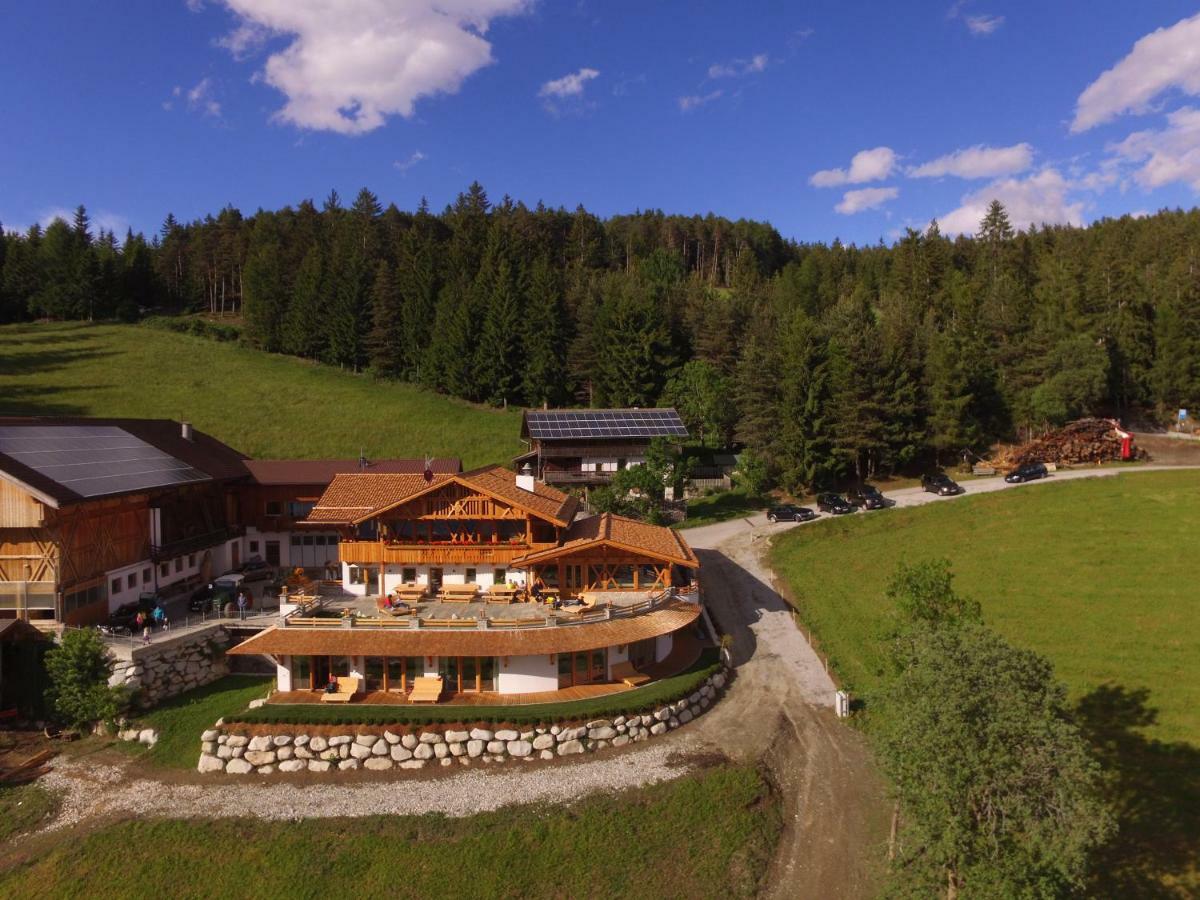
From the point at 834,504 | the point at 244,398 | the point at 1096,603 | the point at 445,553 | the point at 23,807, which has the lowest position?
the point at 23,807

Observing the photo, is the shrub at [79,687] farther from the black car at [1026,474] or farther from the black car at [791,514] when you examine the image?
the black car at [1026,474]

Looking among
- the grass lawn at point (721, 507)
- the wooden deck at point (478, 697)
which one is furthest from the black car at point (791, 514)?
the wooden deck at point (478, 697)

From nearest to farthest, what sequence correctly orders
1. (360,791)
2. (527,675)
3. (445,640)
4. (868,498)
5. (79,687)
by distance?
(360,791)
(79,687)
(445,640)
(527,675)
(868,498)

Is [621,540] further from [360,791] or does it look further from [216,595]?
[216,595]

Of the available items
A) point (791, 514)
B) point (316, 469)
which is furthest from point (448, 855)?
point (791, 514)

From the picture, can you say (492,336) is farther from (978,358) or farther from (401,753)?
(401,753)

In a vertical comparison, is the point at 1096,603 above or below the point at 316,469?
below
